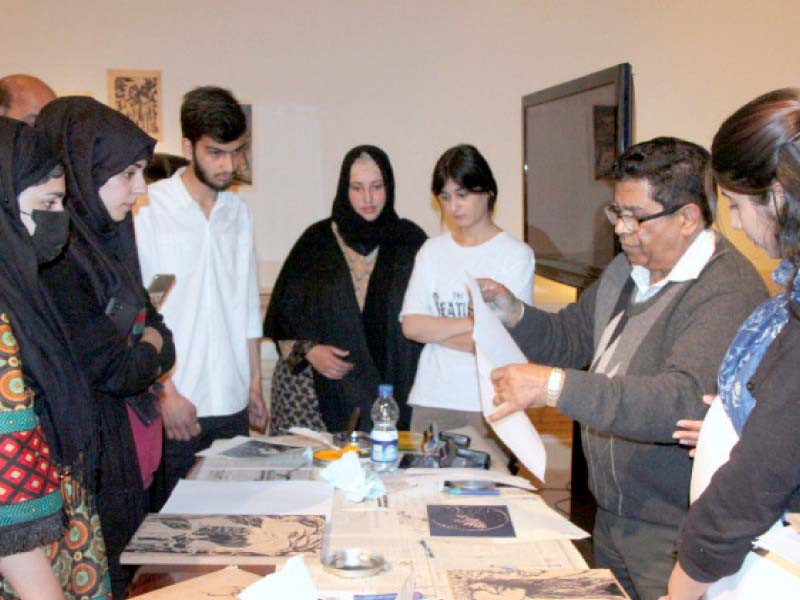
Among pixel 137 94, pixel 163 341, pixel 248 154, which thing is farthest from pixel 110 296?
pixel 137 94

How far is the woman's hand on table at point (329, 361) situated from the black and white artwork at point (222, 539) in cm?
129

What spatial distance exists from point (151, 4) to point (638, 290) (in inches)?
128

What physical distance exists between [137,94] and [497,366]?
304 cm

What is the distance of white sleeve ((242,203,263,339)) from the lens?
297 cm

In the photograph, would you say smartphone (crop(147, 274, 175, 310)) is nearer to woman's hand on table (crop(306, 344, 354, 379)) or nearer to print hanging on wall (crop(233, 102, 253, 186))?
woman's hand on table (crop(306, 344, 354, 379))

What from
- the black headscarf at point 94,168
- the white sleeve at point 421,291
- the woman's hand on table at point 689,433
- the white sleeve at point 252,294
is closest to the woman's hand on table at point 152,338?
the black headscarf at point 94,168

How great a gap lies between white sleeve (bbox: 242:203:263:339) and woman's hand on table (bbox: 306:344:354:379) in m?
0.22

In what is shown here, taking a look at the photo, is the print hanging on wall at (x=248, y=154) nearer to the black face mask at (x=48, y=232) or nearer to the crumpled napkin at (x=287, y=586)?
the black face mask at (x=48, y=232)

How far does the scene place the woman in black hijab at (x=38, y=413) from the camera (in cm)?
124

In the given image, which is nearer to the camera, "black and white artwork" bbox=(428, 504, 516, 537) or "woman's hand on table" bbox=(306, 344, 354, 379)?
"black and white artwork" bbox=(428, 504, 516, 537)

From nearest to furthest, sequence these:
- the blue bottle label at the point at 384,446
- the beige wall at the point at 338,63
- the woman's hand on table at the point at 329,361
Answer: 1. the blue bottle label at the point at 384,446
2. the woman's hand on table at the point at 329,361
3. the beige wall at the point at 338,63

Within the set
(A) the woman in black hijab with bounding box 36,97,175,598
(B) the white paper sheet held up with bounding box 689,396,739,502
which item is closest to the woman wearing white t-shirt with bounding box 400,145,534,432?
(A) the woman in black hijab with bounding box 36,97,175,598

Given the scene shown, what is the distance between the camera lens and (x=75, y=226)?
1995mm

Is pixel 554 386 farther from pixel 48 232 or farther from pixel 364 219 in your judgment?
pixel 364 219
